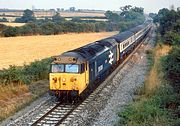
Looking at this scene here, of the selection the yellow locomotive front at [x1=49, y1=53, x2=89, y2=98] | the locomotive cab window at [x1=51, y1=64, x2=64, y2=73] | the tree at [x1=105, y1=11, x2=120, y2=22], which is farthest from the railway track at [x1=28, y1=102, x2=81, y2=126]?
the tree at [x1=105, y1=11, x2=120, y2=22]

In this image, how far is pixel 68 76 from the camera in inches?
784

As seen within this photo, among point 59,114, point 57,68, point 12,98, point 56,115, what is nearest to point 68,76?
point 57,68

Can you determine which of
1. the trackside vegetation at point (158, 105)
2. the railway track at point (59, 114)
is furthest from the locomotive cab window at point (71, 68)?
the trackside vegetation at point (158, 105)

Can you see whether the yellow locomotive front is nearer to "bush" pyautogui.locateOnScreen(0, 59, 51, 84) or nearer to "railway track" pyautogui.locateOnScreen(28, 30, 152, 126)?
"railway track" pyautogui.locateOnScreen(28, 30, 152, 126)

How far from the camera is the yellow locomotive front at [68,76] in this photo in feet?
65.0

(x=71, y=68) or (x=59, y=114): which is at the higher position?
(x=71, y=68)

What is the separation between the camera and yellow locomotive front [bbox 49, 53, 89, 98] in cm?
1980

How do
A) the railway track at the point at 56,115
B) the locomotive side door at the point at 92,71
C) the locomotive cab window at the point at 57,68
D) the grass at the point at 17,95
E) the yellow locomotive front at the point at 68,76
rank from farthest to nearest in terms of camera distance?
the locomotive side door at the point at 92,71, the locomotive cab window at the point at 57,68, the yellow locomotive front at the point at 68,76, the grass at the point at 17,95, the railway track at the point at 56,115

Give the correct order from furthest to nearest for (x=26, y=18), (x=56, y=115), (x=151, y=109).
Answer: (x=26, y=18) < (x=56, y=115) < (x=151, y=109)

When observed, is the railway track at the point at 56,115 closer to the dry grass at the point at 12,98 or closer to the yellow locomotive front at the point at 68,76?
the yellow locomotive front at the point at 68,76

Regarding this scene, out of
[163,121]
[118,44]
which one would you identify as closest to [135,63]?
[118,44]

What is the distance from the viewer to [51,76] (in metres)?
20.1

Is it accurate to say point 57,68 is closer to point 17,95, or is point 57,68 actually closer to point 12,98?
point 12,98

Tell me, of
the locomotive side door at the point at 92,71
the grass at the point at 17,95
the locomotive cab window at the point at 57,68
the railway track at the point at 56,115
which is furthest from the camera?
the locomotive side door at the point at 92,71
